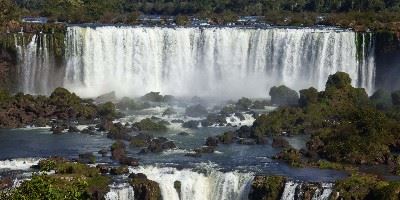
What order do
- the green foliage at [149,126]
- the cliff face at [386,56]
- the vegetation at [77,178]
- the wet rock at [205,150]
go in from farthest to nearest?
the cliff face at [386,56], the green foliage at [149,126], the wet rock at [205,150], the vegetation at [77,178]

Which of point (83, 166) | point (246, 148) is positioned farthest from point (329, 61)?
point (83, 166)

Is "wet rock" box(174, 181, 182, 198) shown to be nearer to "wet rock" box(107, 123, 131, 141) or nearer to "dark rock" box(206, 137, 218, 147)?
"dark rock" box(206, 137, 218, 147)

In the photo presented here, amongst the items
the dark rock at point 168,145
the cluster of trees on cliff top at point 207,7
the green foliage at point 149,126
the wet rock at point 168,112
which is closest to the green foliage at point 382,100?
the wet rock at point 168,112

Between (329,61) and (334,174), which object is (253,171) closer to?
(334,174)

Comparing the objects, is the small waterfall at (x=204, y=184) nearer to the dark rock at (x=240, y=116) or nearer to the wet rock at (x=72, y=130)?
the wet rock at (x=72, y=130)

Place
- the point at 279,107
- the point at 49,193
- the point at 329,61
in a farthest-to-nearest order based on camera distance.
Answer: the point at 329,61
the point at 279,107
the point at 49,193

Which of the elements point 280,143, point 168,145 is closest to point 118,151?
point 168,145
